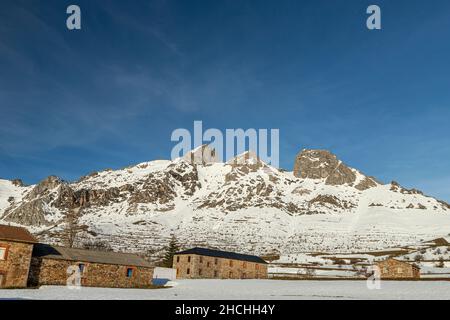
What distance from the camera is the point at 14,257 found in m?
39.7

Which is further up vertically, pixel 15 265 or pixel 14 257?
pixel 14 257

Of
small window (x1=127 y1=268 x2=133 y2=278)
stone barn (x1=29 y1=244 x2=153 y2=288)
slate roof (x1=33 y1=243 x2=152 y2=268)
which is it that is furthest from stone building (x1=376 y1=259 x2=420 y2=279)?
small window (x1=127 y1=268 x2=133 y2=278)

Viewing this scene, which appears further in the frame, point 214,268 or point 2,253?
point 214,268

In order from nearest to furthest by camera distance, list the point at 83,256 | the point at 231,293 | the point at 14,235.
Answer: the point at 231,293, the point at 14,235, the point at 83,256

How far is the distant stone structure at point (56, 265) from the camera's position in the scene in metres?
39.5

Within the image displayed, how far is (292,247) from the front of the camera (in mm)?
138125

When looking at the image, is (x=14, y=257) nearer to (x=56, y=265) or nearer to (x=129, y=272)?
(x=56, y=265)

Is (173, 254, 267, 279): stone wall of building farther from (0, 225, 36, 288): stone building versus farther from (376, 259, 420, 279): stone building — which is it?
(0, 225, 36, 288): stone building

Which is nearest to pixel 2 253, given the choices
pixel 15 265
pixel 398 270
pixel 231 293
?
pixel 15 265

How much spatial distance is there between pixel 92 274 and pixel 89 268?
0.76 m

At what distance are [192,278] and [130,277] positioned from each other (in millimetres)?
21006

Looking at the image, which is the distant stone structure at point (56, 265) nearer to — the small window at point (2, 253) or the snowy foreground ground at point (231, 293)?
the small window at point (2, 253)

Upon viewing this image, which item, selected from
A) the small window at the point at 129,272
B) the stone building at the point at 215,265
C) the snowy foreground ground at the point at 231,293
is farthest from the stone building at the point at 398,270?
the small window at the point at 129,272
